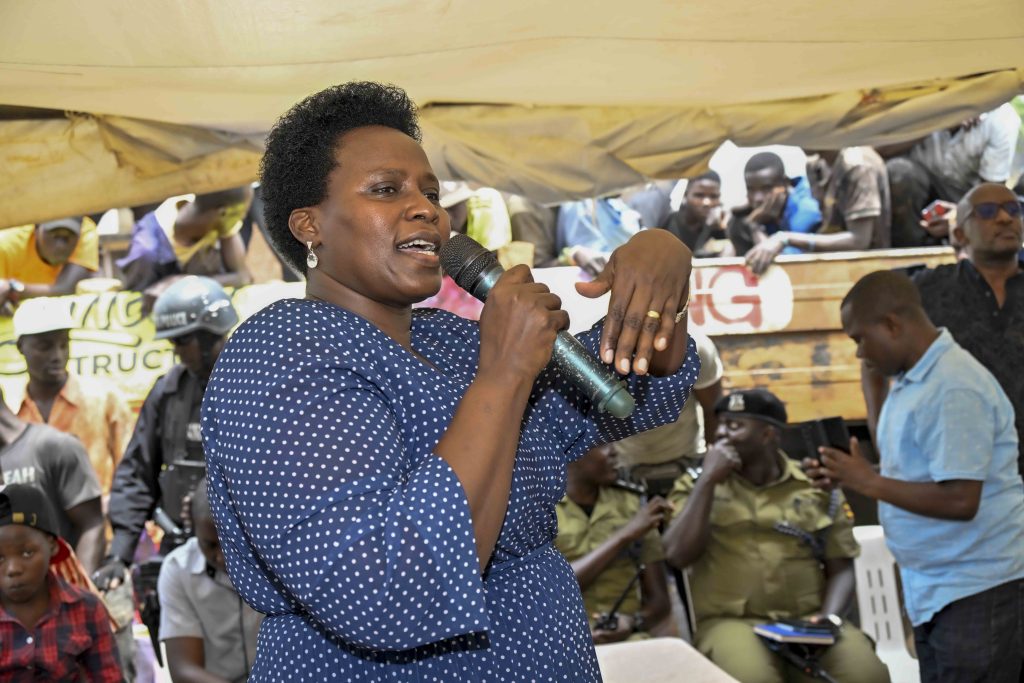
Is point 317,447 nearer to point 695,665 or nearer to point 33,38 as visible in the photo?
point 33,38

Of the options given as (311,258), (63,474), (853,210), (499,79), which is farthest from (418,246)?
(853,210)

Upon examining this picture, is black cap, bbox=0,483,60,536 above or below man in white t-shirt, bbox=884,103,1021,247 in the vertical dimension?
below

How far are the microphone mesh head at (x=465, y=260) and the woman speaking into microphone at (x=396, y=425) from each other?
25 millimetres

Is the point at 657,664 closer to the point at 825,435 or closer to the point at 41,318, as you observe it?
the point at 825,435

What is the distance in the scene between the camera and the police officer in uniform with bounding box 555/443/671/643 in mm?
4863

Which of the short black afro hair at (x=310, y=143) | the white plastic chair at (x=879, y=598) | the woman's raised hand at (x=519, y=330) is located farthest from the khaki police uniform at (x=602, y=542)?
the woman's raised hand at (x=519, y=330)

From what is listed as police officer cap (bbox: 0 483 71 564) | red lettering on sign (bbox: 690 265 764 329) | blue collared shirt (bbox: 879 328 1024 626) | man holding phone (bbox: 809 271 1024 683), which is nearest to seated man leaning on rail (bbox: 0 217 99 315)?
police officer cap (bbox: 0 483 71 564)

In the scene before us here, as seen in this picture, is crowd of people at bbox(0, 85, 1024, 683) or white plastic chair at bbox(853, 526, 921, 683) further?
white plastic chair at bbox(853, 526, 921, 683)

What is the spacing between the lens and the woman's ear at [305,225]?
194 centimetres

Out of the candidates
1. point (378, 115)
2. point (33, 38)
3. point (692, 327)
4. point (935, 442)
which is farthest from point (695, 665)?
point (692, 327)

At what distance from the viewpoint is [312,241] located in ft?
6.37

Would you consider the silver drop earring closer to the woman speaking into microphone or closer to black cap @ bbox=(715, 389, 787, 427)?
the woman speaking into microphone

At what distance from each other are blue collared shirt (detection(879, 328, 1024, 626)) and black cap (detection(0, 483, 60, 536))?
9.24 ft

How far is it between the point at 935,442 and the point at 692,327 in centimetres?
304
